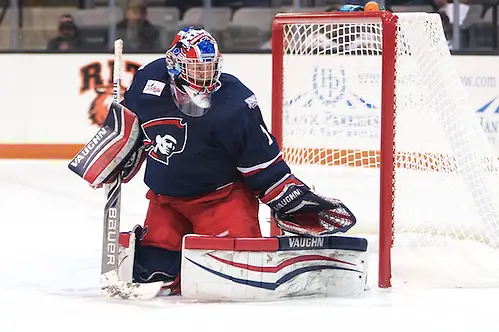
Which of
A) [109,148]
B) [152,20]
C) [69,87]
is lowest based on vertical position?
[109,148]

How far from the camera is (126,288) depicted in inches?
136

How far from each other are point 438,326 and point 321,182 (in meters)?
2.51

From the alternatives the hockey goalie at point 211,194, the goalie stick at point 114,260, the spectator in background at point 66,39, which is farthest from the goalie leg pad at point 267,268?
the spectator in background at point 66,39

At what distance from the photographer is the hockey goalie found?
344 centimetres

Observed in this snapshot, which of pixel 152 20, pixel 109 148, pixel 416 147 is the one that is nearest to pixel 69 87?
pixel 152 20

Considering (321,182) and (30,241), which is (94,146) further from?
(321,182)

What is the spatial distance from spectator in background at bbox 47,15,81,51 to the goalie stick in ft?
13.6

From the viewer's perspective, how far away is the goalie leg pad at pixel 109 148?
3.53 meters

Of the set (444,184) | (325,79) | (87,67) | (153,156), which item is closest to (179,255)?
(153,156)

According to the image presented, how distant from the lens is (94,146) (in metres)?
3.54

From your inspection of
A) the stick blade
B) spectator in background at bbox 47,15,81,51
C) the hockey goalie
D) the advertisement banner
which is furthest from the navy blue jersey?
spectator in background at bbox 47,15,81,51

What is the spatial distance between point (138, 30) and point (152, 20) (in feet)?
0.50

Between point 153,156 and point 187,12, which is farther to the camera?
point 187,12

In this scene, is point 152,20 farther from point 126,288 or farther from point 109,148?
point 126,288
